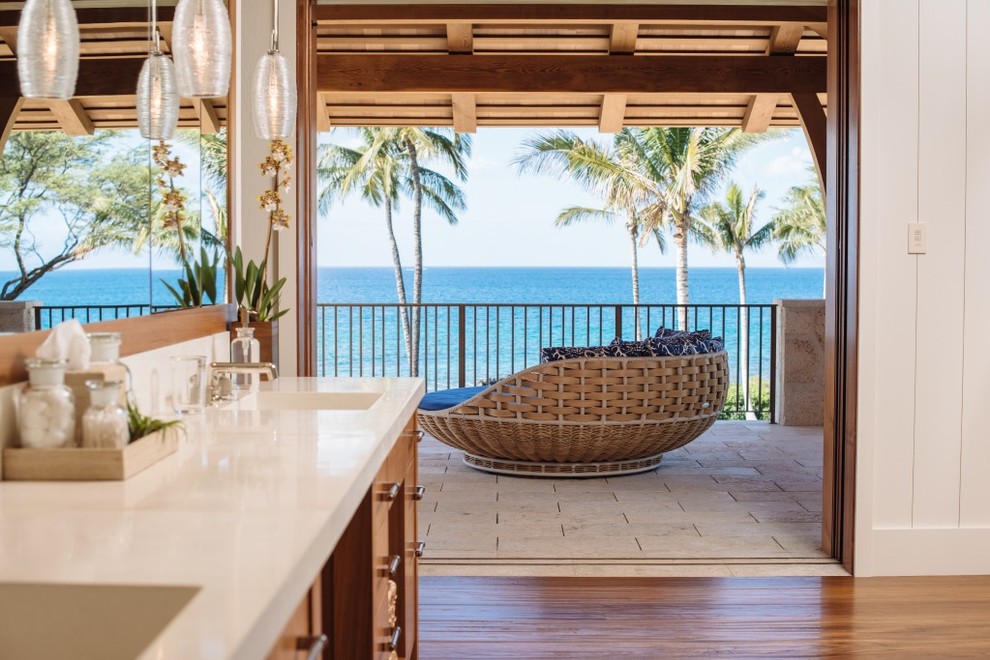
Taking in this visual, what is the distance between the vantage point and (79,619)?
1.01 m

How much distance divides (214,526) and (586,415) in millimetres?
4031

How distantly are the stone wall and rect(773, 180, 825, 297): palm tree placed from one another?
642 inches

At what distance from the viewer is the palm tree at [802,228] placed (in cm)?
2327

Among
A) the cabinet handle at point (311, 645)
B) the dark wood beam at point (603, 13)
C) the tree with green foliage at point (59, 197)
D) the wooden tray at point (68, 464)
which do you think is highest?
the dark wood beam at point (603, 13)

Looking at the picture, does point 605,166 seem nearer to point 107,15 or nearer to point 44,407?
point 107,15

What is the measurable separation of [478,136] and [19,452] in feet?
87.4

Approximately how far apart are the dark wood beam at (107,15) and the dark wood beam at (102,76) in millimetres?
65

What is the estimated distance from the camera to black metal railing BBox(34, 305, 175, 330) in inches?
65.4

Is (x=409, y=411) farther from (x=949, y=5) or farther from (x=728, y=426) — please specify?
(x=728, y=426)

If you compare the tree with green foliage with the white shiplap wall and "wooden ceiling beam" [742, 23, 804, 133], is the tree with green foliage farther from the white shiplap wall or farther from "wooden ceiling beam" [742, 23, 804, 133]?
"wooden ceiling beam" [742, 23, 804, 133]

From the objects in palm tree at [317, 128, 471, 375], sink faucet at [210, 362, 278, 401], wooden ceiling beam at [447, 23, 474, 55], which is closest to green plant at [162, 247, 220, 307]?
sink faucet at [210, 362, 278, 401]

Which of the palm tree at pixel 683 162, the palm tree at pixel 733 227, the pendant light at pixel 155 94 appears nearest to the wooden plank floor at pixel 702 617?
the pendant light at pixel 155 94

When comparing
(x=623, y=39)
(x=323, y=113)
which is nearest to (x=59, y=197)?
(x=623, y=39)

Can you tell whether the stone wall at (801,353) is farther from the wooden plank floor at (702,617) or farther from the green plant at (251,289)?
the green plant at (251,289)
